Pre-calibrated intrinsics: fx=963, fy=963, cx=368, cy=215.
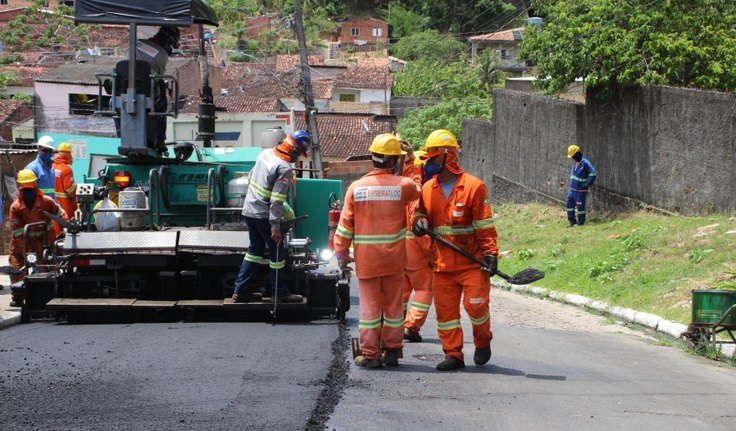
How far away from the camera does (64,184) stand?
507 inches

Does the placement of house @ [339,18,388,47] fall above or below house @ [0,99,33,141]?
above

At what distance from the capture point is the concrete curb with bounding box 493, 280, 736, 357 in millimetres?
10530

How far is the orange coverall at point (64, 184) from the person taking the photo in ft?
42.0

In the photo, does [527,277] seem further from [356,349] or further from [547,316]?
[547,316]

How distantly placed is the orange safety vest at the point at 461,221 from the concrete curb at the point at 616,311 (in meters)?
2.94

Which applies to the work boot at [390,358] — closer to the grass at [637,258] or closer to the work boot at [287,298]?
the work boot at [287,298]

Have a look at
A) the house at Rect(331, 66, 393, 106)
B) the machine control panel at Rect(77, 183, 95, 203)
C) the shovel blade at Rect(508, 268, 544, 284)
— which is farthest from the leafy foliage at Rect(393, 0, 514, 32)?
the shovel blade at Rect(508, 268, 544, 284)

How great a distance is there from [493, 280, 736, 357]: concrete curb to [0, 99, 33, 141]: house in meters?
34.3

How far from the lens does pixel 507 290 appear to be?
1593 centimetres

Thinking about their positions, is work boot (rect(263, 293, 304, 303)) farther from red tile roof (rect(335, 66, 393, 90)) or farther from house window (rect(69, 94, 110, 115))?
red tile roof (rect(335, 66, 393, 90))

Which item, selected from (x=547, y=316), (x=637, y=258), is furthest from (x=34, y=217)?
(x=637, y=258)

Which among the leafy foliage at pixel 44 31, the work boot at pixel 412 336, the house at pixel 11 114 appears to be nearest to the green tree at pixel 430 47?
the leafy foliage at pixel 44 31

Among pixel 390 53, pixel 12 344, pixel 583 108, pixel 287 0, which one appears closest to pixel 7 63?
pixel 287 0

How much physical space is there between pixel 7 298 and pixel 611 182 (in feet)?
40.2
